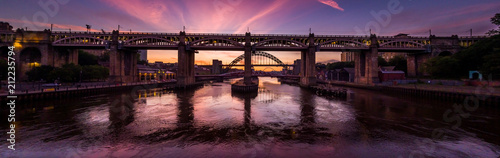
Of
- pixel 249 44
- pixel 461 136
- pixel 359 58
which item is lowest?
pixel 461 136

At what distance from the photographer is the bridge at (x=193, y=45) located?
58188 mm

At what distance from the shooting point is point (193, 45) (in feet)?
213

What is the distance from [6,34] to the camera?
57.8 meters

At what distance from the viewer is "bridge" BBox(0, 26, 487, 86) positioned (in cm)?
5819

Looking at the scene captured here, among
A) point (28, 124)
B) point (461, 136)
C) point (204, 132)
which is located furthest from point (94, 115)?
point (461, 136)

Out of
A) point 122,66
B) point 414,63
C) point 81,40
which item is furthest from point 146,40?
point 414,63

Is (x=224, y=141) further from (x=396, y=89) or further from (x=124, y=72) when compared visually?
(x=124, y=72)

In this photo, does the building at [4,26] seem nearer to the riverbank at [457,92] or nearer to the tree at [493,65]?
the riverbank at [457,92]

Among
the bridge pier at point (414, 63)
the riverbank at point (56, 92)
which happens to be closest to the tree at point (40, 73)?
the riverbank at point (56, 92)

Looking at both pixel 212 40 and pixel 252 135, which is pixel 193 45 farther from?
pixel 252 135

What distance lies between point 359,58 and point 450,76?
23120 mm

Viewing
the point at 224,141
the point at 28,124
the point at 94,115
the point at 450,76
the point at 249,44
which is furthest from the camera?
the point at 249,44

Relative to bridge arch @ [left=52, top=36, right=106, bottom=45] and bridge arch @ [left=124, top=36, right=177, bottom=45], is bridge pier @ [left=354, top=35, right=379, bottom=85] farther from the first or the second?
bridge arch @ [left=52, top=36, right=106, bottom=45]

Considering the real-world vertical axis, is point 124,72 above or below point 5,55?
below
